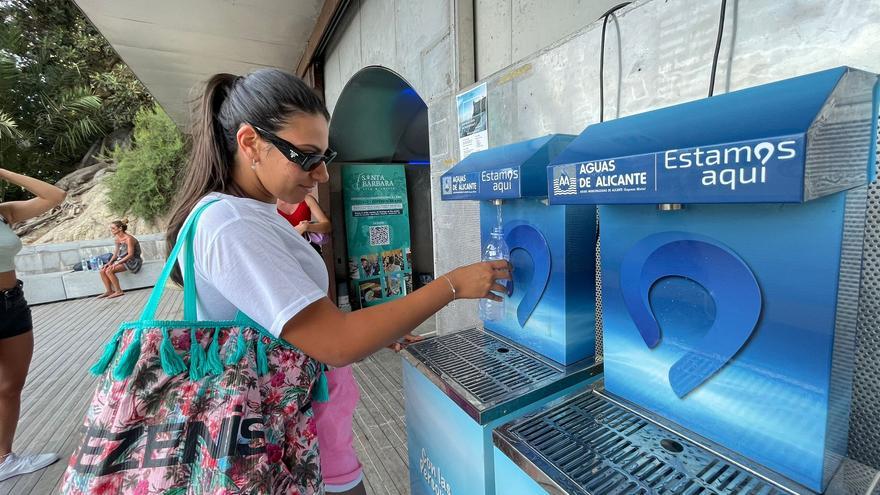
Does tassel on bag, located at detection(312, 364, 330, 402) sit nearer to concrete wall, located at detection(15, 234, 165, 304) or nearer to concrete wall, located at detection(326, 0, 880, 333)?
concrete wall, located at detection(326, 0, 880, 333)

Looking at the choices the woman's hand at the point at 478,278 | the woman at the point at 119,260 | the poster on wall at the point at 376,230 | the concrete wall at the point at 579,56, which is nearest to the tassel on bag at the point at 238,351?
the woman's hand at the point at 478,278

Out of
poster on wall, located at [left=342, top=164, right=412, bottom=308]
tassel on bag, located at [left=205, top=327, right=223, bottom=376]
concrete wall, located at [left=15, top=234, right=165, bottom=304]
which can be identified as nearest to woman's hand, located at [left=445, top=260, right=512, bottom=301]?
tassel on bag, located at [left=205, top=327, right=223, bottom=376]

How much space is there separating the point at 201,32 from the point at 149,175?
406 inches

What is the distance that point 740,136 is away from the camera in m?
0.57

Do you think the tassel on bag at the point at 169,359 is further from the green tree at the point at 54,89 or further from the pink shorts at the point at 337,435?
the green tree at the point at 54,89

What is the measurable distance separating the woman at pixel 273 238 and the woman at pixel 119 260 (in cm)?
848

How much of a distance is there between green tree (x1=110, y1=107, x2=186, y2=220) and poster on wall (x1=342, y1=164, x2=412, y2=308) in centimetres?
1001

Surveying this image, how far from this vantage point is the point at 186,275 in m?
0.82

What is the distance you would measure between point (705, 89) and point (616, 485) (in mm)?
920

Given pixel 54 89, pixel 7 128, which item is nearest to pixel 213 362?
pixel 7 128

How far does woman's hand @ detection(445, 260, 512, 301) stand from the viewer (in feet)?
3.45

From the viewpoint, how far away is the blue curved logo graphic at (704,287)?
72cm

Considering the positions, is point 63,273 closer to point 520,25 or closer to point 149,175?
point 149,175

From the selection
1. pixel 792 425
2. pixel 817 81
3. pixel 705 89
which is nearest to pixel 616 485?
pixel 792 425
